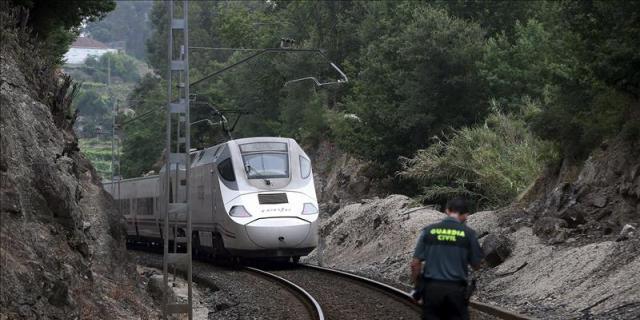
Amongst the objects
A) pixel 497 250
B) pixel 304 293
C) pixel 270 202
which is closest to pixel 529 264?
pixel 497 250

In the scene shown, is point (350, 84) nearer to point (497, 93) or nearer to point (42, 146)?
point (497, 93)

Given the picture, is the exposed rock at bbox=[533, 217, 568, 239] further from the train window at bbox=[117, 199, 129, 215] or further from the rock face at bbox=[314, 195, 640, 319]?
the train window at bbox=[117, 199, 129, 215]

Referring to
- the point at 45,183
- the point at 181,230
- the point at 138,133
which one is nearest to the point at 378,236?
the point at 181,230

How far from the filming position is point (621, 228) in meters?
22.6

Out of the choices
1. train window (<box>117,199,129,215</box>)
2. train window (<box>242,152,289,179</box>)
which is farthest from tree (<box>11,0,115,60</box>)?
train window (<box>117,199,129,215</box>)

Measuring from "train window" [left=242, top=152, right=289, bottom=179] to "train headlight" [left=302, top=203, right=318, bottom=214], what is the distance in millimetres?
1015

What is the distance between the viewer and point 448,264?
973cm

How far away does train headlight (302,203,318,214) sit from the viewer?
27.6m

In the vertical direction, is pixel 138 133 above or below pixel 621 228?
above

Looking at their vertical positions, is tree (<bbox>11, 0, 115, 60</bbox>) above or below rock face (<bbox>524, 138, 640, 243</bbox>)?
above

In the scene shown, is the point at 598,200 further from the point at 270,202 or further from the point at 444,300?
the point at 444,300

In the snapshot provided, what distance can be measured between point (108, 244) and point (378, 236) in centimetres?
1543

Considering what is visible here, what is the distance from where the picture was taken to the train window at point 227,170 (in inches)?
1105

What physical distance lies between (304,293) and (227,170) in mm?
7998
